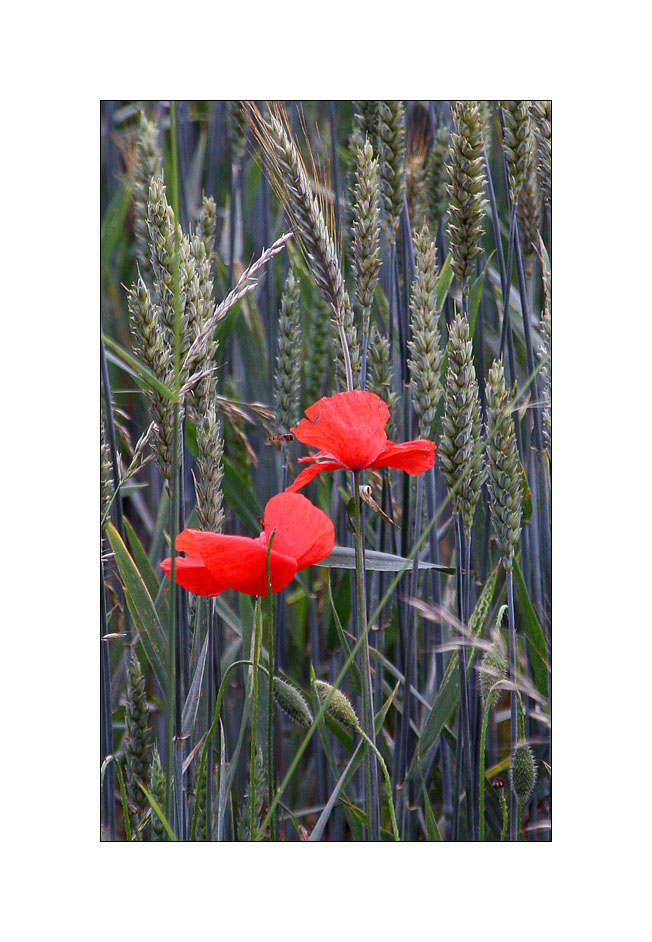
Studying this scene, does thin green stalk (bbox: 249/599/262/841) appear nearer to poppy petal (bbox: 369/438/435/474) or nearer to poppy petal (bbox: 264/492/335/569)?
poppy petal (bbox: 264/492/335/569)

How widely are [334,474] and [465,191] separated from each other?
0.55 metres

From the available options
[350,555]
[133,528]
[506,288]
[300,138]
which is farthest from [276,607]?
[300,138]

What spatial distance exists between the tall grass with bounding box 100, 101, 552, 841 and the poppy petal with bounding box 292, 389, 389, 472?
0.32 ft

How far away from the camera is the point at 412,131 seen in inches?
69.0

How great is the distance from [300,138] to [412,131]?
0.65ft

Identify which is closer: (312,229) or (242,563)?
(242,563)

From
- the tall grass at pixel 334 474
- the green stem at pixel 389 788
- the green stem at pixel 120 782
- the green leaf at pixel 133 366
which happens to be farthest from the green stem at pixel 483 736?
the green leaf at pixel 133 366

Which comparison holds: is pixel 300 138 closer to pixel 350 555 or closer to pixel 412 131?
pixel 412 131

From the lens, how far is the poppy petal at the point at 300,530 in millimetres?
1584

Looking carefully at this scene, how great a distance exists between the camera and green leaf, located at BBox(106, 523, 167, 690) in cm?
171

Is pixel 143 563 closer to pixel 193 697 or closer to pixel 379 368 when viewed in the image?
pixel 193 697

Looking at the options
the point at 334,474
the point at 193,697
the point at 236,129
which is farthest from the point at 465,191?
the point at 193,697

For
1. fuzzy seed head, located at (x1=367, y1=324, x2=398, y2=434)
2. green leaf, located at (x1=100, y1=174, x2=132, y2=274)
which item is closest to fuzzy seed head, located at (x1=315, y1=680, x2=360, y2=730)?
fuzzy seed head, located at (x1=367, y1=324, x2=398, y2=434)

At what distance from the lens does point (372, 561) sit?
172 cm
